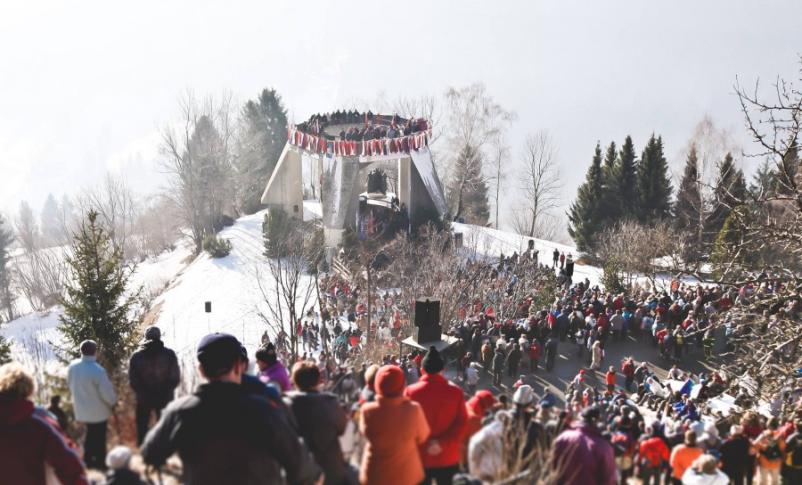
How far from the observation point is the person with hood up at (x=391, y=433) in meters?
4.57

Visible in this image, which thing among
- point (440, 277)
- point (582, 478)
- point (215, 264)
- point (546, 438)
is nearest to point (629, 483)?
point (546, 438)

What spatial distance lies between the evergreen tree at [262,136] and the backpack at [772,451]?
44615 mm

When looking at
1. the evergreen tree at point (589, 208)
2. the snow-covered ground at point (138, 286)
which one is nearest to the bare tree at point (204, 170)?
the snow-covered ground at point (138, 286)

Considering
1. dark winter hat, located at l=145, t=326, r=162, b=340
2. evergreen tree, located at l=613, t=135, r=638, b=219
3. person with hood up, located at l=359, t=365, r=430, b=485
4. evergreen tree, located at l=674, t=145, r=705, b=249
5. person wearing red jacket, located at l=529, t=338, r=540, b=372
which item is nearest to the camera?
person with hood up, located at l=359, t=365, r=430, b=485

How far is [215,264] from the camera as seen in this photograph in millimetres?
31594

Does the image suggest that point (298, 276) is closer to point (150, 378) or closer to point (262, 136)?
point (150, 378)

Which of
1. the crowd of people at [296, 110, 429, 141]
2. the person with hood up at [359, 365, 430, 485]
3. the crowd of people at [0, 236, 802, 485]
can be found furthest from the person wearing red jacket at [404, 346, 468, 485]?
the crowd of people at [296, 110, 429, 141]

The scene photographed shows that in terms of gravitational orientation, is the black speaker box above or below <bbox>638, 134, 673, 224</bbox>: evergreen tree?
below

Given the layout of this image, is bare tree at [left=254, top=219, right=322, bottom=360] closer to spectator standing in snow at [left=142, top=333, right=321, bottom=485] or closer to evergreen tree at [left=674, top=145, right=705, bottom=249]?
spectator standing in snow at [left=142, top=333, right=321, bottom=485]

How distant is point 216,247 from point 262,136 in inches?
831

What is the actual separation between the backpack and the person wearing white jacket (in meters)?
7.15

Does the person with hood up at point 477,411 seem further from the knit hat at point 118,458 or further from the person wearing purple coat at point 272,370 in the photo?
the knit hat at point 118,458

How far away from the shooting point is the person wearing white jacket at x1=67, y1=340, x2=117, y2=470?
599 centimetres

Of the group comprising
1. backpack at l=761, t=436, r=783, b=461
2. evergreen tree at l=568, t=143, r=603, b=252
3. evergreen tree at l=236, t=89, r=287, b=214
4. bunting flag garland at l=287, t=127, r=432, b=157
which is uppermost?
evergreen tree at l=236, t=89, r=287, b=214
